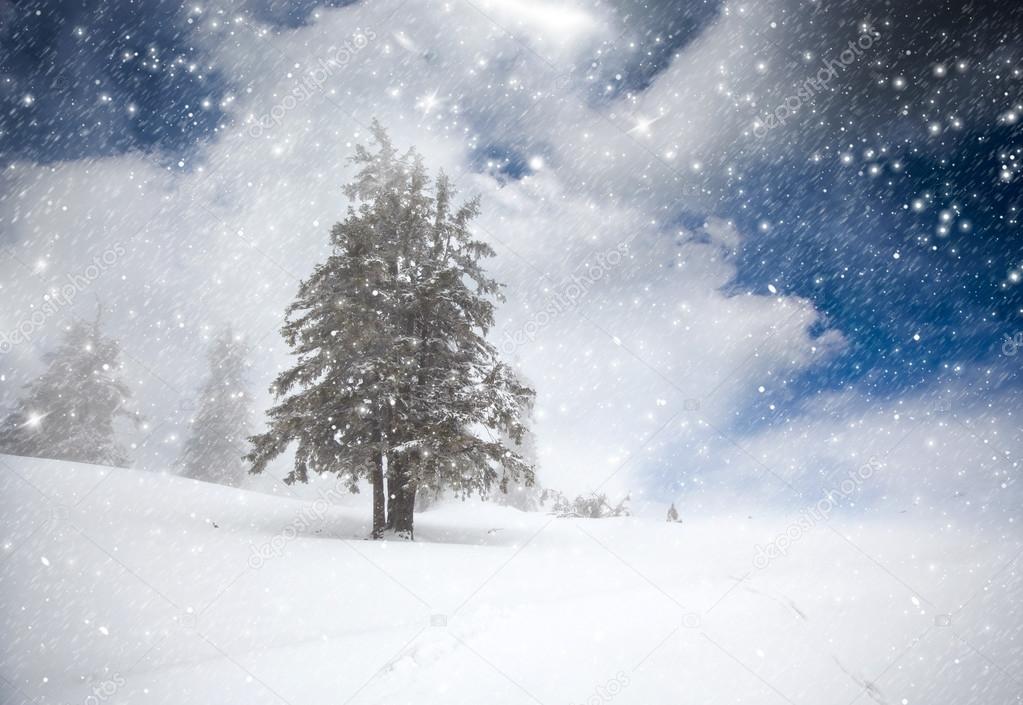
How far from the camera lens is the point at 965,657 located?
613 centimetres

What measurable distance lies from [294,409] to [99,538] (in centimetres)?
395

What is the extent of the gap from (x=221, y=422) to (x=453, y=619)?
1209 inches

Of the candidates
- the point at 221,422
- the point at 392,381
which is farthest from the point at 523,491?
the point at 392,381

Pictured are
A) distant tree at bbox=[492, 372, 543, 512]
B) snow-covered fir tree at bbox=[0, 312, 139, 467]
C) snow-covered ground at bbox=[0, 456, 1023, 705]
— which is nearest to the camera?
snow-covered ground at bbox=[0, 456, 1023, 705]

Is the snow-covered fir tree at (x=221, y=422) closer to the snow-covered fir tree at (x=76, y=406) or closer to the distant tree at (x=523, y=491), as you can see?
the snow-covered fir tree at (x=76, y=406)

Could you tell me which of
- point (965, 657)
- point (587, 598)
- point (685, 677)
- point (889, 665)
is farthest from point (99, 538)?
point (965, 657)

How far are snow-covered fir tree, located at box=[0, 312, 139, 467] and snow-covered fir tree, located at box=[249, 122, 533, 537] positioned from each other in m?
25.6

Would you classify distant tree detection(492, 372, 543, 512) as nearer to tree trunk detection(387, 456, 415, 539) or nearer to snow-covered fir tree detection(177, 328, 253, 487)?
snow-covered fir tree detection(177, 328, 253, 487)

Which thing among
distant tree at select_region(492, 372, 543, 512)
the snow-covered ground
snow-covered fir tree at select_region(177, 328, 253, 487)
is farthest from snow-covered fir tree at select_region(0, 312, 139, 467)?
distant tree at select_region(492, 372, 543, 512)

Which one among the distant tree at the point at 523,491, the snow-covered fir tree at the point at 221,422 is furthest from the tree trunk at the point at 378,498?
the snow-covered fir tree at the point at 221,422

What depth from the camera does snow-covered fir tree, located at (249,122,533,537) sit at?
10148mm

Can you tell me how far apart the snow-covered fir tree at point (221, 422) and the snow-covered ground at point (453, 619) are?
825 inches

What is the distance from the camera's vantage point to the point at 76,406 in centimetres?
2650

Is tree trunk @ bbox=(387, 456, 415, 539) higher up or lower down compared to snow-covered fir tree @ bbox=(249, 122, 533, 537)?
lower down
